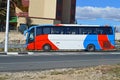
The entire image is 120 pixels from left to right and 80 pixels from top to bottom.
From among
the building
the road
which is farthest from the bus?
the building

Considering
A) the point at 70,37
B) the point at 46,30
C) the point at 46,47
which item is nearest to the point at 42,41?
the point at 46,47

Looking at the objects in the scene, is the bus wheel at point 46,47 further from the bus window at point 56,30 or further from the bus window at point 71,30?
the bus window at point 71,30

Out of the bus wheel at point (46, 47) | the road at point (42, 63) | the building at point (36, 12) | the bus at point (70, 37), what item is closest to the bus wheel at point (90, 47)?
the bus at point (70, 37)

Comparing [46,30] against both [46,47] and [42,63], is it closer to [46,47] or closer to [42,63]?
[46,47]

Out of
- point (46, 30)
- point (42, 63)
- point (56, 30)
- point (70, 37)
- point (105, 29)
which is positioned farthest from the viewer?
point (105, 29)

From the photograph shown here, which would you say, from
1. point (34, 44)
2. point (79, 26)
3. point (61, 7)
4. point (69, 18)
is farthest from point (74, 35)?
point (69, 18)

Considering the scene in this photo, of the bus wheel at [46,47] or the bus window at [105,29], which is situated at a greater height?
the bus window at [105,29]

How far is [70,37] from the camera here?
41094mm

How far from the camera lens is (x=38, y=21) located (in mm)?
75312

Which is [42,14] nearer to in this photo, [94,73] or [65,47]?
[65,47]

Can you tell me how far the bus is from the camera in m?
40.6

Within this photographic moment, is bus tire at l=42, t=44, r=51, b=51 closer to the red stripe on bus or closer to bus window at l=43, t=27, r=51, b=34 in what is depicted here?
the red stripe on bus

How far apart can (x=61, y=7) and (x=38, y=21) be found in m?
8.14

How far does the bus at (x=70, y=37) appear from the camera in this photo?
1599 inches
